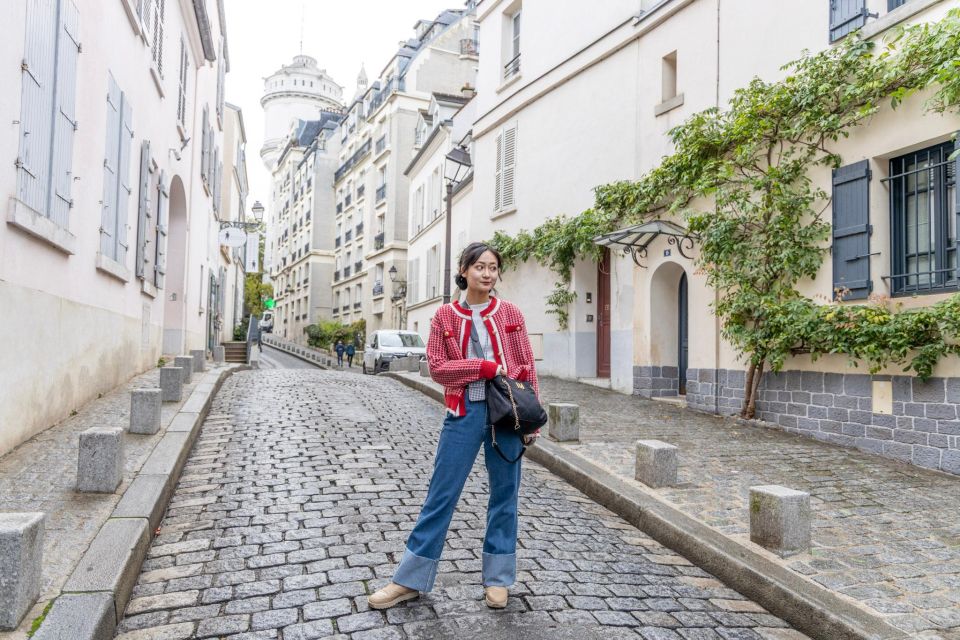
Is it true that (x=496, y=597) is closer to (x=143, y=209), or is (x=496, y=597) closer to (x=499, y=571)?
(x=499, y=571)

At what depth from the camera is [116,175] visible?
8836mm

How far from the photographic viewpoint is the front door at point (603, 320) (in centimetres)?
1422

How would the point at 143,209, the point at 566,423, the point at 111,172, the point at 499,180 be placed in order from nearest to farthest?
the point at 566,423, the point at 111,172, the point at 143,209, the point at 499,180

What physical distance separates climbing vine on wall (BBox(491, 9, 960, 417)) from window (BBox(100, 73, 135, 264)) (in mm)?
7609

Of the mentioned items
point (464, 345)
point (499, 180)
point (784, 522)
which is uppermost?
point (499, 180)

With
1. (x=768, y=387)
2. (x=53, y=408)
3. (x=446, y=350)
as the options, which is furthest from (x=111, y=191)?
(x=768, y=387)

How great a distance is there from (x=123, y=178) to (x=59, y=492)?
580 centimetres

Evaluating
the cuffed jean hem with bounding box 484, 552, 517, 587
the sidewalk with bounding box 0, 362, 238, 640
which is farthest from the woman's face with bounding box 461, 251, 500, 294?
the sidewalk with bounding box 0, 362, 238, 640

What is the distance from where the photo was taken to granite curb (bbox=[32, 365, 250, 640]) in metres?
2.96

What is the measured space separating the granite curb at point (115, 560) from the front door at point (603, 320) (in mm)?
9676

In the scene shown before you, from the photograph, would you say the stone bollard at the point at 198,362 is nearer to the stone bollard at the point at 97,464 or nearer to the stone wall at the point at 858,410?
the stone bollard at the point at 97,464

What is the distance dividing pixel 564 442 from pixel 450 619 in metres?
4.43

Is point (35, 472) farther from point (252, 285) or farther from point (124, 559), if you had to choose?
point (252, 285)

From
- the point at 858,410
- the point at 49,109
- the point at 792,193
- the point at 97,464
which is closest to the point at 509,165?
the point at 792,193
